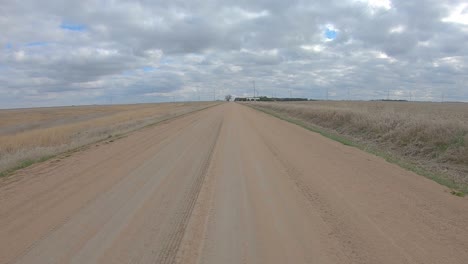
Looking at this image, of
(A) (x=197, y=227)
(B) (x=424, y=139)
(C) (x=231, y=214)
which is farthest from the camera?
(B) (x=424, y=139)

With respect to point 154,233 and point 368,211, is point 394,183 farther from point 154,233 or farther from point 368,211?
point 154,233

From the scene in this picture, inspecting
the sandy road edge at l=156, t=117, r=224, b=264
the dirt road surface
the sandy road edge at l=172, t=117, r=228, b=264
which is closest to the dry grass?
the dirt road surface

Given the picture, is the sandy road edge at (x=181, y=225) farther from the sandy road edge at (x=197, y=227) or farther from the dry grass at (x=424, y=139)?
the dry grass at (x=424, y=139)

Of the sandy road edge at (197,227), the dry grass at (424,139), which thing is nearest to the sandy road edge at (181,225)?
the sandy road edge at (197,227)

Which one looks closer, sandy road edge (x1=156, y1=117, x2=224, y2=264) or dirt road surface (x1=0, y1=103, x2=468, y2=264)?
sandy road edge (x1=156, y1=117, x2=224, y2=264)

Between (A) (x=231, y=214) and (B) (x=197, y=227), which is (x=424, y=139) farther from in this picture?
(B) (x=197, y=227)

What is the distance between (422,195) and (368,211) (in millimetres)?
1854

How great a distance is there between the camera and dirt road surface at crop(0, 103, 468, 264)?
15.2 ft

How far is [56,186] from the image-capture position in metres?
8.58

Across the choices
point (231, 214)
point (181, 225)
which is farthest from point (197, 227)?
point (231, 214)

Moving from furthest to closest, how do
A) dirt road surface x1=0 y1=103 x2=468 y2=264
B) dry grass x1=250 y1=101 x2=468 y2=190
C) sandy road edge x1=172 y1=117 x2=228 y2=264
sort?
dry grass x1=250 y1=101 x2=468 y2=190 < dirt road surface x1=0 y1=103 x2=468 y2=264 < sandy road edge x1=172 y1=117 x2=228 y2=264

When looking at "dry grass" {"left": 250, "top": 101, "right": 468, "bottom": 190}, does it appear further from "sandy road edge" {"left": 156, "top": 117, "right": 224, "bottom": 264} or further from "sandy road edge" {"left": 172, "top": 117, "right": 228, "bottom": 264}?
"sandy road edge" {"left": 156, "top": 117, "right": 224, "bottom": 264}

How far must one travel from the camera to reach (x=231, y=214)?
20.1 feet

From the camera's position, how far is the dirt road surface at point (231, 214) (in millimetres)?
4633
